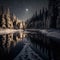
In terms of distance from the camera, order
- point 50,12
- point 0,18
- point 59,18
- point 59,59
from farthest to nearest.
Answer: point 50,12
point 0,18
point 59,18
point 59,59

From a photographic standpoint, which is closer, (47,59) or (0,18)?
(47,59)

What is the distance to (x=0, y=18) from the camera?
3450 inches

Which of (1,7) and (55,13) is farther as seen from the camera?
(1,7)

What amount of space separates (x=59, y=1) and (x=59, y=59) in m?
66.4

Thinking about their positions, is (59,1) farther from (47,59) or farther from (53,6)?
(47,59)

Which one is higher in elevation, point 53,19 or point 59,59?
point 53,19

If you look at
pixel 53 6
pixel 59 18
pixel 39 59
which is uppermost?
pixel 53 6

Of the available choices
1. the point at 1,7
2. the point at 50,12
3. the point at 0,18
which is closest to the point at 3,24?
the point at 0,18

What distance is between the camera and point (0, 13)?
90.8 m

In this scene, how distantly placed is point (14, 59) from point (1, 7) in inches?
3459

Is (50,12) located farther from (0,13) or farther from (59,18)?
(0,13)

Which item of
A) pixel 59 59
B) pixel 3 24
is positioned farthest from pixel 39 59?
pixel 3 24

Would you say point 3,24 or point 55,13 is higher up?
point 55,13

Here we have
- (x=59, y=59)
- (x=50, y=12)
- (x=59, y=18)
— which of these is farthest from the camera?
(x=50, y=12)
